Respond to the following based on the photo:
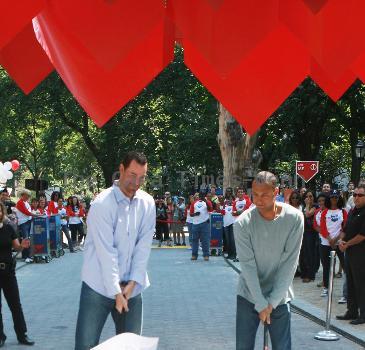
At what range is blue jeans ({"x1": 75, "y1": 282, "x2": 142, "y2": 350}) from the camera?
413cm

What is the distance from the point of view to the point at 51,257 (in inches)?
819

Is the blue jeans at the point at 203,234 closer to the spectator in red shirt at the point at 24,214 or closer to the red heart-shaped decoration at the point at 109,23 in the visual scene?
the spectator in red shirt at the point at 24,214

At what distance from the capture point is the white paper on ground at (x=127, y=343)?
6.39 ft

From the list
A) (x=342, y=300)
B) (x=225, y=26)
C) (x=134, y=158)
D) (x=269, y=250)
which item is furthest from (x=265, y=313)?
(x=342, y=300)

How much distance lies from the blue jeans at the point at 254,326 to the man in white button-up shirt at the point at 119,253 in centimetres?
74

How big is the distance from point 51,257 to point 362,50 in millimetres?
19702

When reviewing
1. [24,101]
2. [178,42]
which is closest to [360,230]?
[178,42]

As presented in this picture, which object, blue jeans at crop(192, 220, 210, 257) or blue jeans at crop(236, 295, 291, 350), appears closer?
blue jeans at crop(236, 295, 291, 350)

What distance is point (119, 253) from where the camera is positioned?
412 cm

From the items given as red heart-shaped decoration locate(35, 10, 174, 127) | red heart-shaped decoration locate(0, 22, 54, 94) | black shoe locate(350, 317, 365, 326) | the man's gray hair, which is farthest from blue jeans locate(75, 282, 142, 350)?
black shoe locate(350, 317, 365, 326)

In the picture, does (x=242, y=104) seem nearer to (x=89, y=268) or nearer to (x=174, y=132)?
(x=89, y=268)

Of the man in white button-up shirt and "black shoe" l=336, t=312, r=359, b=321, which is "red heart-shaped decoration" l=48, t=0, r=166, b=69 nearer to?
the man in white button-up shirt

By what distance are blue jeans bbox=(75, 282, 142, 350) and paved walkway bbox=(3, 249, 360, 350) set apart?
424 cm

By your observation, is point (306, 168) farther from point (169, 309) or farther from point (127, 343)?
point (127, 343)
